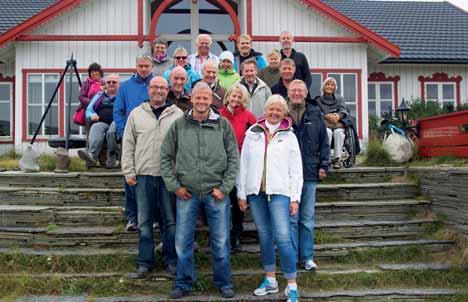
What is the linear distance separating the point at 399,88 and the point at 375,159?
8.58 metres

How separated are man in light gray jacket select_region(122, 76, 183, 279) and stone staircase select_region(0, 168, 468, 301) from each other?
0.51 m

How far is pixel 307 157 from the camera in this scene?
16.1ft

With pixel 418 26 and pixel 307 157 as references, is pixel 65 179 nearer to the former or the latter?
pixel 307 157

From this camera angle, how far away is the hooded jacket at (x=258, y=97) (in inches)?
216

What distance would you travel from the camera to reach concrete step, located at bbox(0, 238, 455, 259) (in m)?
5.24

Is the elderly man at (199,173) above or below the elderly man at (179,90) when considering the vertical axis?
below

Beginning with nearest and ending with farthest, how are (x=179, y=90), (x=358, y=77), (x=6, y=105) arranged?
(x=179, y=90), (x=358, y=77), (x=6, y=105)

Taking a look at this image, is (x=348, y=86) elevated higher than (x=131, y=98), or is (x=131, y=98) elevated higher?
(x=348, y=86)

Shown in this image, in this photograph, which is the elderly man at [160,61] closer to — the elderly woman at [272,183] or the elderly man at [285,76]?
the elderly man at [285,76]

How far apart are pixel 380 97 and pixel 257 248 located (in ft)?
36.9

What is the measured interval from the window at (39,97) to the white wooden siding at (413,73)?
954cm

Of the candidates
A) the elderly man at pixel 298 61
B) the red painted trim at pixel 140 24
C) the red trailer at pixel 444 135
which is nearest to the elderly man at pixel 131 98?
the elderly man at pixel 298 61

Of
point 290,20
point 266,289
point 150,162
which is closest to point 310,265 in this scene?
point 266,289

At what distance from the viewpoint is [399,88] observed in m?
15.3
